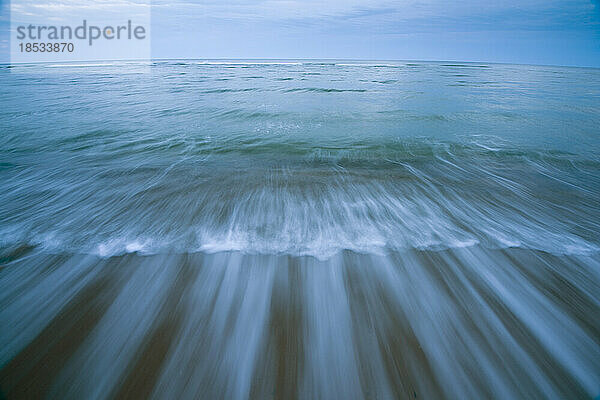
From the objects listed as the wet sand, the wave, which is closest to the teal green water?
the wave

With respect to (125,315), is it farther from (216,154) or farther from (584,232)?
(584,232)

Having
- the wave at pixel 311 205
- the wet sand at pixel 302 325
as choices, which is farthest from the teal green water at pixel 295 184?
the wet sand at pixel 302 325

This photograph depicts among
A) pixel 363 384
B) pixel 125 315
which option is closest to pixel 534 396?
pixel 363 384

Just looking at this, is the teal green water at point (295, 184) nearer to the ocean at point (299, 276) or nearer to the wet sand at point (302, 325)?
the ocean at point (299, 276)

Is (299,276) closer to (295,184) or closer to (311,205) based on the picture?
(311,205)

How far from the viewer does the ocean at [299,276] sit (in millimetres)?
1461

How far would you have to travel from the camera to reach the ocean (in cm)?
146

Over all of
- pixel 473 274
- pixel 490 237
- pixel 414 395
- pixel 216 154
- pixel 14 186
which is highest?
pixel 216 154

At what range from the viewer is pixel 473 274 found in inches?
85.4

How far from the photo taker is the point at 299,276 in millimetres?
2162

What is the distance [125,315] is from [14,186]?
3.87m

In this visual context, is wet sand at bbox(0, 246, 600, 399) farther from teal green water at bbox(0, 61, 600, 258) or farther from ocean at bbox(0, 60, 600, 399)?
teal green water at bbox(0, 61, 600, 258)

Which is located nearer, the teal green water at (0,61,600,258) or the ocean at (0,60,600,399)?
the ocean at (0,60,600,399)

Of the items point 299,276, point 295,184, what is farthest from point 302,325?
point 295,184
